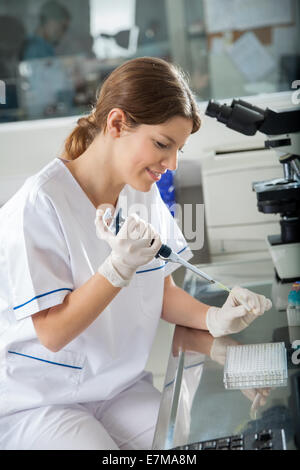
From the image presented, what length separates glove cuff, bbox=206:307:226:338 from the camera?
1.44m

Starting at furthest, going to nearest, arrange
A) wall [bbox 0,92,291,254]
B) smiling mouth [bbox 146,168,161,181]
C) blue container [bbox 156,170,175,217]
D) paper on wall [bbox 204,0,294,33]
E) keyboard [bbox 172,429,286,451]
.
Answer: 1. paper on wall [bbox 204,0,294,33]
2. blue container [bbox 156,170,175,217]
3. wall [bbox 0,92,291,254]
4. smiling mouth [bbox 146,168,161,181]
5. keyboard [bbox 172,429,286,451]

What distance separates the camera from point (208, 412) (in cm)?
110

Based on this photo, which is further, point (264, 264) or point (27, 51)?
Answer: point (27, 51)

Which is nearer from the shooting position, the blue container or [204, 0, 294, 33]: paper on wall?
the blue container

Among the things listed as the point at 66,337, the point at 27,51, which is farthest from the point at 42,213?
the point at 27,51

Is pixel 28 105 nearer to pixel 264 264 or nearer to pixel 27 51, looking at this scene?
pixel 27 51

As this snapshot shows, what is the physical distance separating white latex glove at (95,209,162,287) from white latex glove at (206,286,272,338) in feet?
0.91

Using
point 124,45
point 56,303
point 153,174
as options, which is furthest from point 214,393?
point 124,45

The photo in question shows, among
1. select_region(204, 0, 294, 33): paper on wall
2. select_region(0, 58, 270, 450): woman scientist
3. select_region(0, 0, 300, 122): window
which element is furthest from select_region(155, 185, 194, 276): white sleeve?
select_region(204, 0, 294, 33): paper on wall

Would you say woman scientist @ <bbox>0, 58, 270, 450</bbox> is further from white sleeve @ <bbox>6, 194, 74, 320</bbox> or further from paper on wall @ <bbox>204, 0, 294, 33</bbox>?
paper on wall @ <bbox>204, 0, 294, 33</bbox>

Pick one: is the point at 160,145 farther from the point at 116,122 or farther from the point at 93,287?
the point at 93,287

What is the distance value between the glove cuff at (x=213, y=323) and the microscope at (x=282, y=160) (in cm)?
35
